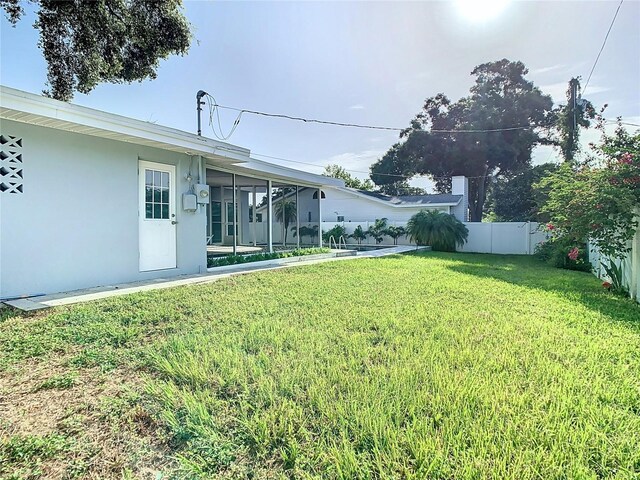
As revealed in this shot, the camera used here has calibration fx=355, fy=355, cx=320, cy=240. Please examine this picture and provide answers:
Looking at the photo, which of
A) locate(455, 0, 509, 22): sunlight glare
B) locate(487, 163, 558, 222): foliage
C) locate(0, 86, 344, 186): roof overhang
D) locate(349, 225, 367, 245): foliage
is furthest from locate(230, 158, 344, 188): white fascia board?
locate(487, 163, 558, 222): foliage

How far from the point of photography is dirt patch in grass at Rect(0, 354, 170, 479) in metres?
1.92

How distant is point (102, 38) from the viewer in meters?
8.80

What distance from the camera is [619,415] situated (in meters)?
2.21

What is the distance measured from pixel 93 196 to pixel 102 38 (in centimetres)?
532

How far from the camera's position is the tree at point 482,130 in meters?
25.3

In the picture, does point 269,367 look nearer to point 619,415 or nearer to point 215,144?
point 619,415

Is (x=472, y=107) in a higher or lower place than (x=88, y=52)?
higher

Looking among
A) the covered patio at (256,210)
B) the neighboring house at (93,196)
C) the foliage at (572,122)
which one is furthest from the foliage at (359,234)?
the neighboring house at (93,196)

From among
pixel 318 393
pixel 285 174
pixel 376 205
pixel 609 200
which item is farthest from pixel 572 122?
pixel 318 393

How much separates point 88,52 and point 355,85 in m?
9.61

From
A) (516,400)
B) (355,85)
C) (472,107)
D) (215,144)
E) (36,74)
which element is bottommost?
(516,400)

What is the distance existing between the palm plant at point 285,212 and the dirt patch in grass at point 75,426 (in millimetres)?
13894

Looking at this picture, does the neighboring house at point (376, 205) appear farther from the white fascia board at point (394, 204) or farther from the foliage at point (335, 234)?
the foliage at point (335, 234)

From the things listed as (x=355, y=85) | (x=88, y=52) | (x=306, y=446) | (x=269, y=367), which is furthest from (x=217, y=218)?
(x=306, y=446)
